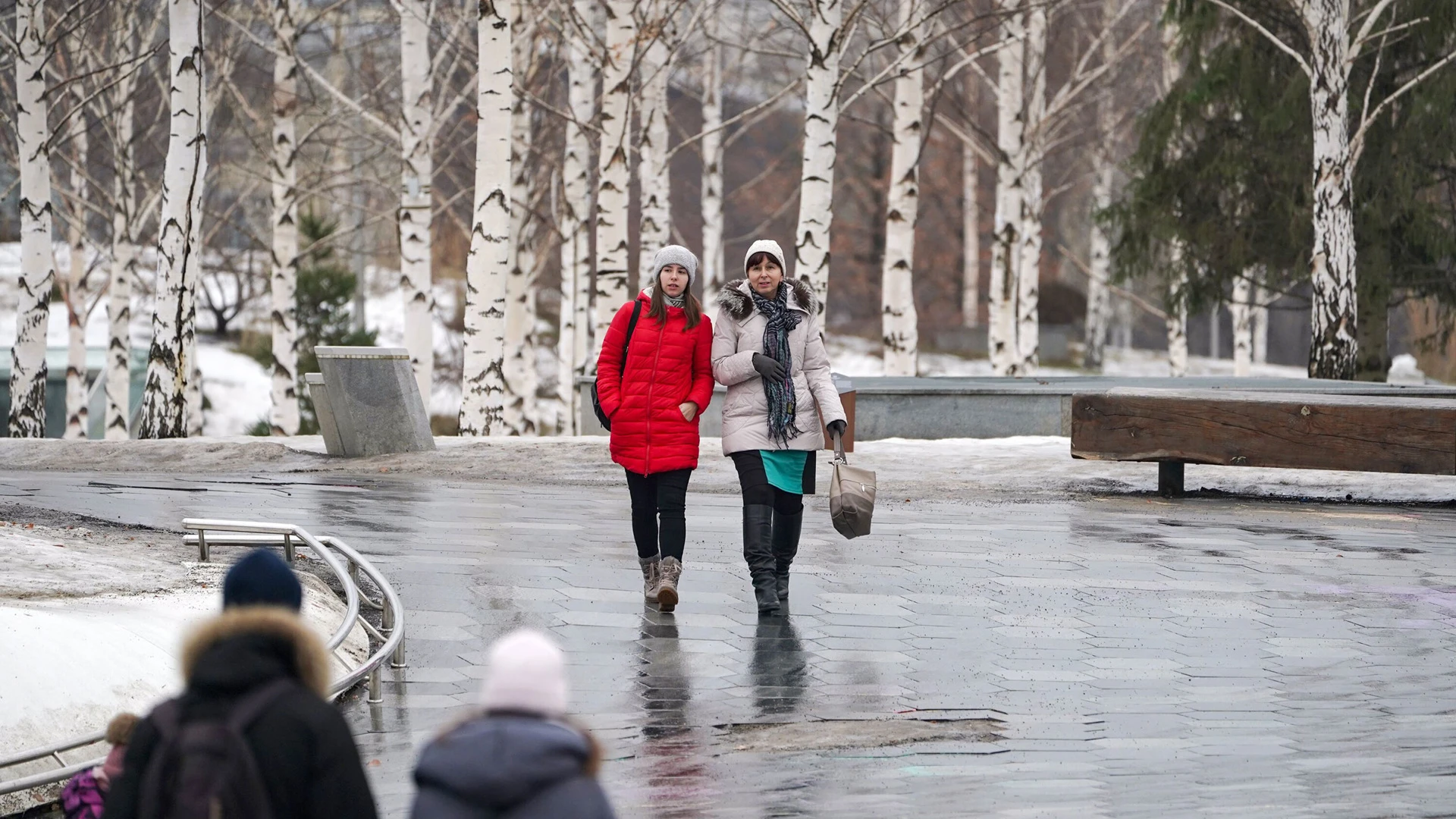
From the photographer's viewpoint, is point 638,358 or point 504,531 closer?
point 638,358

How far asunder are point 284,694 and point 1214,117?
2529 centimetres

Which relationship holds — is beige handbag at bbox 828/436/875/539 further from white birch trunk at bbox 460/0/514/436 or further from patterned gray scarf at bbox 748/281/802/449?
white birch trunk at bbox 460/0/514/436

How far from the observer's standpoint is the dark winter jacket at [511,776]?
2865mm

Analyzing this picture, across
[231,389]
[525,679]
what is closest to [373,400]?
[525,679]

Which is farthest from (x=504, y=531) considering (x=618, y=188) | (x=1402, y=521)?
(x=618, y=188)

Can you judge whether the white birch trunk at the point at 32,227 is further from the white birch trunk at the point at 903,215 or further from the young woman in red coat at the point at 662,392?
the young woman in red coat at the point at 662,392

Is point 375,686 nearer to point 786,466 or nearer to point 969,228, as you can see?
point 786,466

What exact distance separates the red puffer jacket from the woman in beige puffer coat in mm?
178

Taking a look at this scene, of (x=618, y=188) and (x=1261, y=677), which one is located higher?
(x=618, y=188)

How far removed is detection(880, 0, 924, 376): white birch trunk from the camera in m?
22.8

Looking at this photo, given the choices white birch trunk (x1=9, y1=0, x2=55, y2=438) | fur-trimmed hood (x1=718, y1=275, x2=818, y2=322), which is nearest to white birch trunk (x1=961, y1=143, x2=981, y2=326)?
white birch trunk (x1=9, y1=0, x2=55, y2=438)

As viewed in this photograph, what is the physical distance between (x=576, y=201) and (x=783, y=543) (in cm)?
1776

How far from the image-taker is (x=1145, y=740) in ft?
20.6

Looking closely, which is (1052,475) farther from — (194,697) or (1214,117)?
(1214,117)
